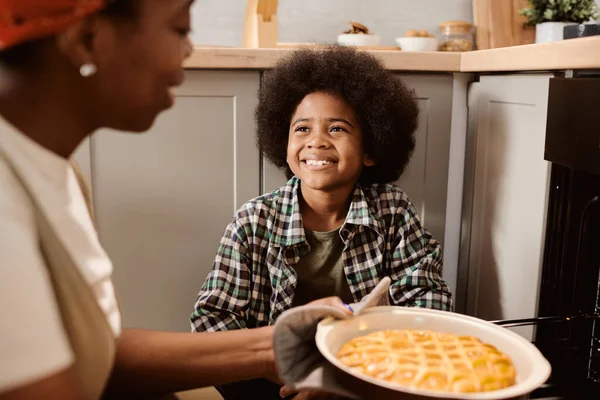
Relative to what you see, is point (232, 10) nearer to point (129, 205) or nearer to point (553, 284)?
point (129, 205)

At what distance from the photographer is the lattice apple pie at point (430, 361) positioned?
725mm

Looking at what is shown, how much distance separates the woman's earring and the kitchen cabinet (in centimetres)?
120

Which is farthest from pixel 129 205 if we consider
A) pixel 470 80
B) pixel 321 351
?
pixel 321 351

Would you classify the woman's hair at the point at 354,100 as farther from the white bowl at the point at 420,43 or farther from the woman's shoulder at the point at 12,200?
the woman's shoulder at the point at 12,200

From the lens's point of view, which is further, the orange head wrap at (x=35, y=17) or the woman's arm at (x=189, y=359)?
the woman's arm at (x=189, y=359)

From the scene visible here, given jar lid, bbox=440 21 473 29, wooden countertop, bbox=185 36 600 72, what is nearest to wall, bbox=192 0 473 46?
jar lid, bbox=440 21 473 29

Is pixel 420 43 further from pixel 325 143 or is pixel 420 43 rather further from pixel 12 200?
pixel 12 200

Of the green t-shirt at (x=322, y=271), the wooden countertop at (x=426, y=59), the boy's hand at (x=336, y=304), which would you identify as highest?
the wooden countertop at (x=426, y=59)

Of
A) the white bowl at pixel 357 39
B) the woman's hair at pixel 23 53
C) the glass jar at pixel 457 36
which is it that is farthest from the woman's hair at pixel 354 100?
the woman's hair at pixel 23 53

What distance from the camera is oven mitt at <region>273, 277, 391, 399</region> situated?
28.7 inches

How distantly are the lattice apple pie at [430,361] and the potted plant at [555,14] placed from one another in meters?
1.46

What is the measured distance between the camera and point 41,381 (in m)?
0.50

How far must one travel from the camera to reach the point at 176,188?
175 centimetres

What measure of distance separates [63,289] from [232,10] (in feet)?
6.05
